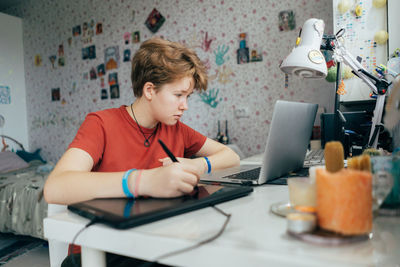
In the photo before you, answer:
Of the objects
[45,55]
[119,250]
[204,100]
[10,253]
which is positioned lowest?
[10,253]

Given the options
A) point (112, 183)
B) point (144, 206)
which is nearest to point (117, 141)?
point (112, 183)

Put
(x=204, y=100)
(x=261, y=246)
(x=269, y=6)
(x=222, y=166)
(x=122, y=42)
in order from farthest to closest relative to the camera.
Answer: (x=122, y=42) → (x=204, y=100) → (x=269, y=6) → (x=222, y=166) → (x=261, y=246)

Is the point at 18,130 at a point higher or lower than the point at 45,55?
lower

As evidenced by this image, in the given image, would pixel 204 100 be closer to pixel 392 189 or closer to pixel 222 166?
pixel 222 166

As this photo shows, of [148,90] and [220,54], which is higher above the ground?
[220,54]

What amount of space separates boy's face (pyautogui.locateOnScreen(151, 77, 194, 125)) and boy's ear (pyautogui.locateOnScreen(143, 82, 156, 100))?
0.6 inches

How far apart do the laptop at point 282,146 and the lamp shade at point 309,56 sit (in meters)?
0.11

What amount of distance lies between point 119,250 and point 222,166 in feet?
2.20

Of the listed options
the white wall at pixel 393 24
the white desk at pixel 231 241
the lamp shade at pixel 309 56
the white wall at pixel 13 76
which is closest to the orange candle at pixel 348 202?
the white desk at pixel 231 241

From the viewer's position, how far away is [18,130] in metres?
3.81

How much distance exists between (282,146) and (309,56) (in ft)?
0.99

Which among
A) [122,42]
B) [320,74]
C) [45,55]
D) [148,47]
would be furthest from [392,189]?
[45,55]

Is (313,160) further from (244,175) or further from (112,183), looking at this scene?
Answer: (112,183)

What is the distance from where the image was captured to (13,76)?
3.76 m
